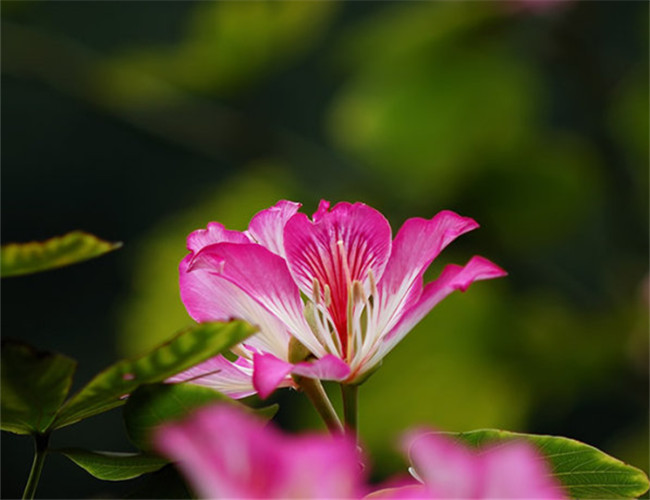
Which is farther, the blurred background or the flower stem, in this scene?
the blurred background

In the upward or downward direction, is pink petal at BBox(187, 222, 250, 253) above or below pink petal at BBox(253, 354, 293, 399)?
above

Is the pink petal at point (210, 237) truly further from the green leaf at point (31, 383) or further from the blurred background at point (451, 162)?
the blurred background at point (451, 162)

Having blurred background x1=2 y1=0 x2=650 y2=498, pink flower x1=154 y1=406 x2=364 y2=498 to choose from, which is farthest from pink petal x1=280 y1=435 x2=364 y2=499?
blurred background x1=2 y1=0 x2=650 y2=498

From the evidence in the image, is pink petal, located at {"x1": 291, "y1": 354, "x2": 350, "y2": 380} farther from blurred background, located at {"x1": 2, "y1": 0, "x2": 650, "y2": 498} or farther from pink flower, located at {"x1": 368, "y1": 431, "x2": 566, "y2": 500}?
blurred background, located at {"x1": 2, "y1": 0, "x2": 650, "y2": 498}

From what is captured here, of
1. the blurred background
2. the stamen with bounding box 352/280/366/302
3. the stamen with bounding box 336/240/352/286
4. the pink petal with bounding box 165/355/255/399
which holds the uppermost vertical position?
the blurred background

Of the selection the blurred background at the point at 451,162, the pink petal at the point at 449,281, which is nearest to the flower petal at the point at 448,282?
the pink petal at the point at 449,281

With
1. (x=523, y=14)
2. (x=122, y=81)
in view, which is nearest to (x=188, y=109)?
(x=122, y=81)
